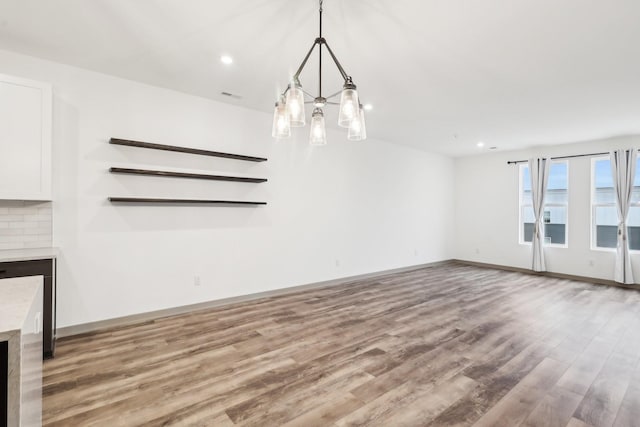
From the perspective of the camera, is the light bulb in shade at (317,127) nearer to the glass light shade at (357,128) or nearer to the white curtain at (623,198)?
the glass light shade at (357,128)

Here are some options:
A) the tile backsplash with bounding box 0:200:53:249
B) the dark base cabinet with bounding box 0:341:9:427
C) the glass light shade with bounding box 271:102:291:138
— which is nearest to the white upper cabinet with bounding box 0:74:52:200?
the tile backsplash with bounding box 0:200:53:249

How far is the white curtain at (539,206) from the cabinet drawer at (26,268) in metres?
8.14

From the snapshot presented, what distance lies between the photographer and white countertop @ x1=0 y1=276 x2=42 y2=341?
99cm

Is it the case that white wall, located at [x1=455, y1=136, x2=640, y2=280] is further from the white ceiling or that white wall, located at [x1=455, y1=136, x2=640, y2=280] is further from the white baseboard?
the white baseboard

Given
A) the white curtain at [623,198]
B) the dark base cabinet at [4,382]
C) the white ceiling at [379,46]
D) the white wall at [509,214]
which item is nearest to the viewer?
the dark base cabinet at [4,382]

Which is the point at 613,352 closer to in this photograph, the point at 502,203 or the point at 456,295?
the point at 456,295

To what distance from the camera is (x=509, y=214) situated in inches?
288

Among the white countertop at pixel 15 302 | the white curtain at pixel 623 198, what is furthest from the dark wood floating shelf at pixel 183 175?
the white curtain at pixel 623 198

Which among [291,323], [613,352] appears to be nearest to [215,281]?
[291,323]

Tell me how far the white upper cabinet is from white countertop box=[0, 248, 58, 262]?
497 mm

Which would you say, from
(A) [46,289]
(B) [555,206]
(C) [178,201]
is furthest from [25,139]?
(B) [555,206]

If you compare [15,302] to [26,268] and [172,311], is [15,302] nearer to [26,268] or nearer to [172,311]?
[26,268]

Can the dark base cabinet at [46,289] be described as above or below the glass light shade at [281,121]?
below

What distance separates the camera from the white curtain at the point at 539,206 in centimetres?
666
